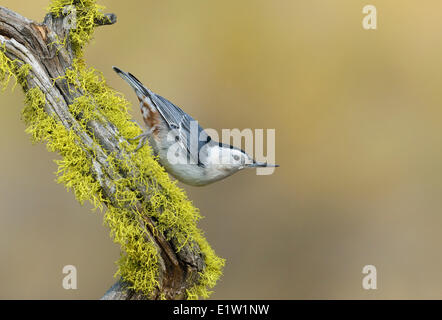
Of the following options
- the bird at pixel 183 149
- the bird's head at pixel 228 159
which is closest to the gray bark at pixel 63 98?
the bird at pixel 183 149

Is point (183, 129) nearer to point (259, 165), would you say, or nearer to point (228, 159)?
point (228, 159)

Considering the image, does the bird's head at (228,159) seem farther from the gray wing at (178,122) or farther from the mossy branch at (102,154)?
the mossy branch at (102,154)

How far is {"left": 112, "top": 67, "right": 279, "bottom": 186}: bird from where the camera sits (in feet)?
8.78

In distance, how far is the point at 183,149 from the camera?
274cm

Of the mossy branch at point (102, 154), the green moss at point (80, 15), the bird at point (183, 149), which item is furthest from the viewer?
the bird at point (183, 149)

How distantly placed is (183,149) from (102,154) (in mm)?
532

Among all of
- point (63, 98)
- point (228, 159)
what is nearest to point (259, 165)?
point (228, 159)

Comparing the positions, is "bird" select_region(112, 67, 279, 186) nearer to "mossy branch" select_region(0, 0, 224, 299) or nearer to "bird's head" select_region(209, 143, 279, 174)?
"bird's head" select_region(209, 143, 279, 174)

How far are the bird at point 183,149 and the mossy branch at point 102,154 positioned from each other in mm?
199

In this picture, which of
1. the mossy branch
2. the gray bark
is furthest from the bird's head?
the gray bark

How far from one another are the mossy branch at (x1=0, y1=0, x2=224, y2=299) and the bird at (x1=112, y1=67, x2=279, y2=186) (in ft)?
0.65

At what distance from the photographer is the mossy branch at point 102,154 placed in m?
2.29

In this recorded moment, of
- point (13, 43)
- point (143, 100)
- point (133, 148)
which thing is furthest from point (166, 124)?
point (13, 43)

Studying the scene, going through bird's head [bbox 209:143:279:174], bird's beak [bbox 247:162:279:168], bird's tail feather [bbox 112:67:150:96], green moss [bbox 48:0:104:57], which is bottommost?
bird's beak [bbox 247:162:279:168]
